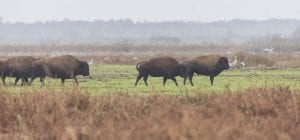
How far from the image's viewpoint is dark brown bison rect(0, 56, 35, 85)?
34594 mm

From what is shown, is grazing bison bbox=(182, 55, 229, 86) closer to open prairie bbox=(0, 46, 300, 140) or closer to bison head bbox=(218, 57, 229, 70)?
bison head bbox=(218, 57, 229, 70)

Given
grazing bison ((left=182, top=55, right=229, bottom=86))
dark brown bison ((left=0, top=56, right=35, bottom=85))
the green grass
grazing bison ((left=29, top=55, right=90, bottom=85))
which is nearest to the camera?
the green grass

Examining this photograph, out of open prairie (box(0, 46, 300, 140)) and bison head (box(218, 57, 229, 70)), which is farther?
bison head (box(218, 57, 229, 70))

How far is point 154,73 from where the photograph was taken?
3394cm

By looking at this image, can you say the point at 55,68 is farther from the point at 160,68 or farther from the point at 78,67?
the point at 160,68

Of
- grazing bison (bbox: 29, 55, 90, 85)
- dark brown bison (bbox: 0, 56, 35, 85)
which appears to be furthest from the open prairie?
dark brown bison (bbox: 0, 56, 35, 85)

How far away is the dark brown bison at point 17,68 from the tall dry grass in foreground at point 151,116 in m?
14.0

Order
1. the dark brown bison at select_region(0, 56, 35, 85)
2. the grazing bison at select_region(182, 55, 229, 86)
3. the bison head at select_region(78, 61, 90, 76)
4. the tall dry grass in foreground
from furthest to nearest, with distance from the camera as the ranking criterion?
the bison head at select_region(78, 61, 90, 76) → the grazing bison at select_region(182, 55, 229, 86) → the dark brown bison at select_region(0, 56, 35, 85) → the tall dry grass in foreground

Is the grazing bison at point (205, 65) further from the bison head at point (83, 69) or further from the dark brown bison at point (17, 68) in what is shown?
the dark brown bison at point (17, 68)

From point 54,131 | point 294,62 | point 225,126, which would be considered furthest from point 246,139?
point 294,62

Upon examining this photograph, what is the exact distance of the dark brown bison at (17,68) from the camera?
34.6 metres

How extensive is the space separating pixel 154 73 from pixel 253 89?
44.8 ft

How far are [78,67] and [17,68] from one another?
2.94 metres

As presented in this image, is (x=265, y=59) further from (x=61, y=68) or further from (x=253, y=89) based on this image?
(x=253, y=89)
